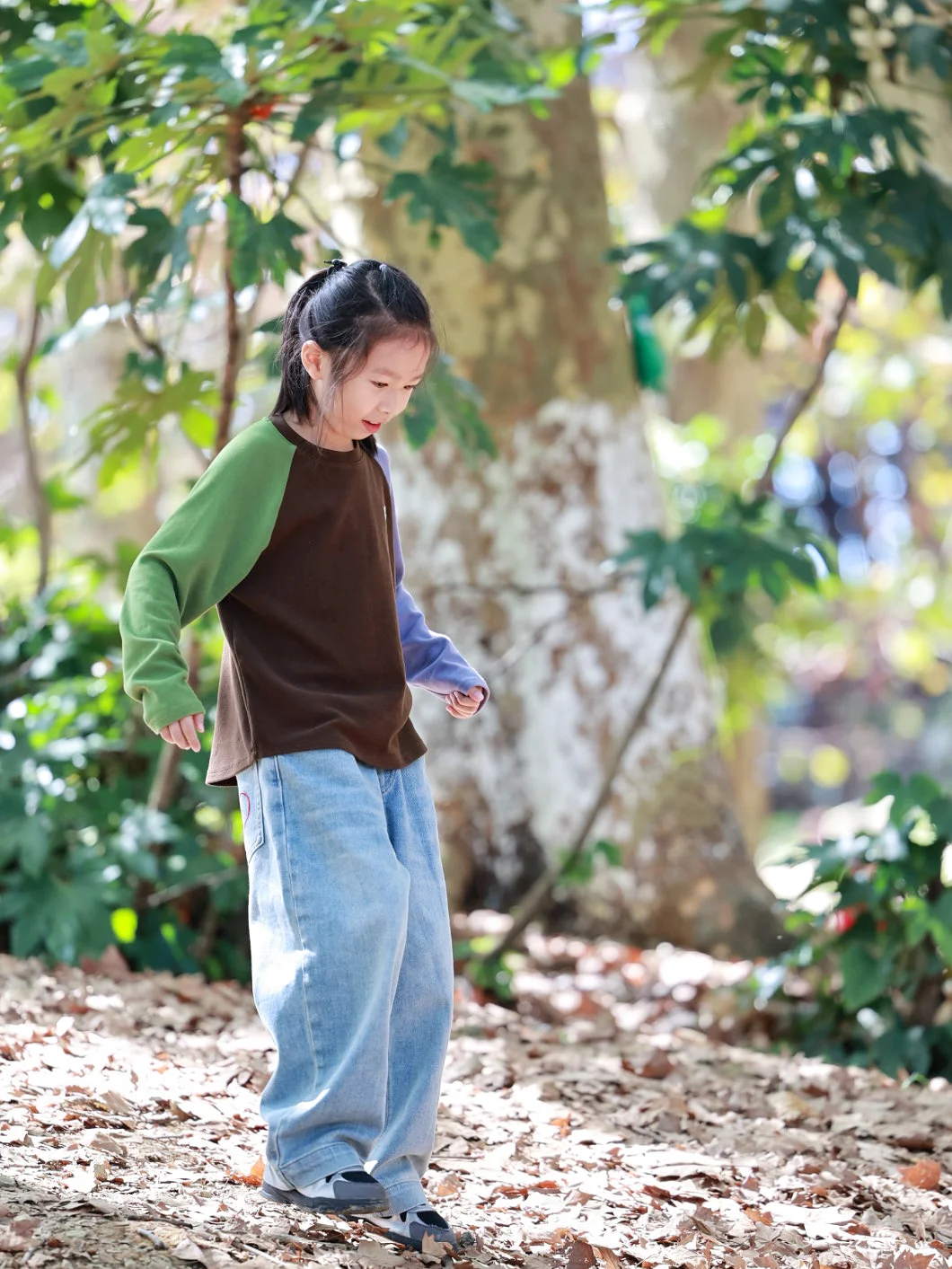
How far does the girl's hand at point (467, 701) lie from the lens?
2338 mm

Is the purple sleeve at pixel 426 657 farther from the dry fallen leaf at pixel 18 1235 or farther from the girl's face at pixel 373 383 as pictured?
the dry fallen leaf at pixel 18 1235

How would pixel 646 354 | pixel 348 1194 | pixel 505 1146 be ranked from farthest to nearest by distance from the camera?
pixel 646 354 → pixel 505 1146 → pixel 348 1194

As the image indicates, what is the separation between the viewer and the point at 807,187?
393 centimetres

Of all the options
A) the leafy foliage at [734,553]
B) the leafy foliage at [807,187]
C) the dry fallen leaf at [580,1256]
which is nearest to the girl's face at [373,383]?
the dry fallen leaf at [580,1256]

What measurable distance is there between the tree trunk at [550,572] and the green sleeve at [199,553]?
2686 millimetres

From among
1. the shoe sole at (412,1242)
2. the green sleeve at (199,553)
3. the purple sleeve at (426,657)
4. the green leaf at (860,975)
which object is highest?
the green sleeve at (199,553)

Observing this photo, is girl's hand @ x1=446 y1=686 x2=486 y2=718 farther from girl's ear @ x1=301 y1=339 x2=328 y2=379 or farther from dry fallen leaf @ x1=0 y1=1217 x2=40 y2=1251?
dry fallen leaf @ x1=0 y1=1217 x2=40 y2=1251

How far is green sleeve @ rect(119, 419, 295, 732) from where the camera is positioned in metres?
1.95

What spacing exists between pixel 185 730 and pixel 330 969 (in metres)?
0.42

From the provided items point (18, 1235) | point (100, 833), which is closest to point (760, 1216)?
point (18, 1235)

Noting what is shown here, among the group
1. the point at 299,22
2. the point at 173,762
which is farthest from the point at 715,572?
the point at 299,22

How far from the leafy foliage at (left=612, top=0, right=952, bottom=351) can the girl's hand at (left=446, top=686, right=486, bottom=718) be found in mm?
1903

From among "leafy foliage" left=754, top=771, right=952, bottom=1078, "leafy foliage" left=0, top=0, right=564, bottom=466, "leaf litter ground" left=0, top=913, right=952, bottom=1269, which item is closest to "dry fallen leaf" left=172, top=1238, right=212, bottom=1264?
"leaf litter ground" left=0, top=913, right=952, bottom=1269

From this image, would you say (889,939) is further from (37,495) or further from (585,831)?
(37,495)
